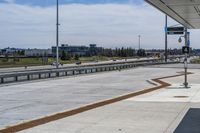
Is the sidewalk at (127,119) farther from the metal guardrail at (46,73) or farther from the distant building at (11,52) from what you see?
the distant building at (11,52)

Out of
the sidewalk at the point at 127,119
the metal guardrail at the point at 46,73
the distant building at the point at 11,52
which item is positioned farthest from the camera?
the distant building at the point at 11,52

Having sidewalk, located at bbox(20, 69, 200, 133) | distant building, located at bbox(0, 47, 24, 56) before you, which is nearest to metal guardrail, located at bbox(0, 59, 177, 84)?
sidewalk, located at bbox(20, 69, 200, 133)

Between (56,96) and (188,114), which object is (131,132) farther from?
(56,96)

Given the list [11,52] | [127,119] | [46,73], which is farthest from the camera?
[11,52]

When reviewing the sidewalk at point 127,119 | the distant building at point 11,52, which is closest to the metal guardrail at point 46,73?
the sidewalk at point 127,119

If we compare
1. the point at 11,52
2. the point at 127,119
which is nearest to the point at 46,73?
the point at 127,119

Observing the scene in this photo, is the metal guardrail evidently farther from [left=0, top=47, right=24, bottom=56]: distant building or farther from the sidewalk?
[left=0, top=47, right=24, bottom=56]: distant building

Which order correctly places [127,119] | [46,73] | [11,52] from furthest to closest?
[11,52] → [46,73] → [127,119]

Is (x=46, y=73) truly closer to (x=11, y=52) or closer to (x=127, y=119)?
(x=127, y=119)

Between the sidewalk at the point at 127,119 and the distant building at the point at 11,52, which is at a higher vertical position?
the distant building at the point at 11,52

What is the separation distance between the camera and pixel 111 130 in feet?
37.2

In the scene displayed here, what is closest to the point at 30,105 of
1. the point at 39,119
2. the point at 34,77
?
the point at 39,119

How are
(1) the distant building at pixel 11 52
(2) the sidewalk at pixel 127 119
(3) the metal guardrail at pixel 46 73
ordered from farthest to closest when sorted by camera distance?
(1) the distant building at pixel 11 52, (3) the metal guardrail at pixel 46 73, (2) the sidewalk at pixel 127 119

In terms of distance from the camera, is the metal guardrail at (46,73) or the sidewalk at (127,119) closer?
the sidewalk at (127,119)
